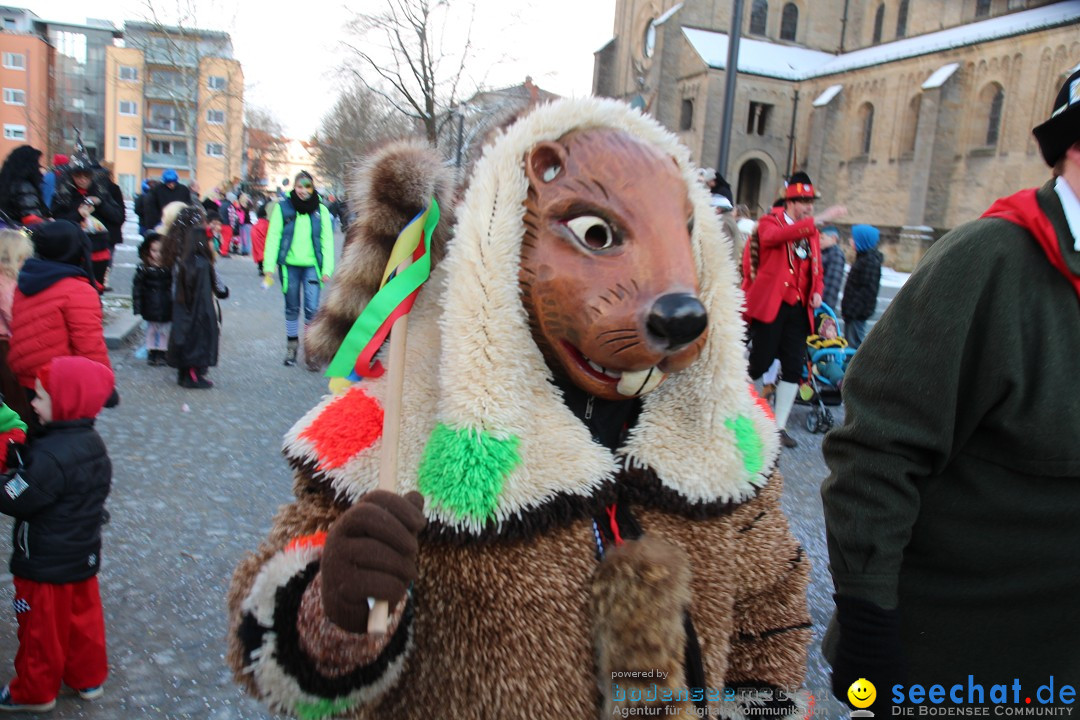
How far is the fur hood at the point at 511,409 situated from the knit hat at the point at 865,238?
7.73 metres

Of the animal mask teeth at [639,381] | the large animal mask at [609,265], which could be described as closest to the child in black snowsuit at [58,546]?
the large animal mask at [609,265]

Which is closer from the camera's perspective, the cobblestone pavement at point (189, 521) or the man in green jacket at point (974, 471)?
the man in green jacket at point (974, 471)

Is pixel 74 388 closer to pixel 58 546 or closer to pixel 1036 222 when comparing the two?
pixel 58 546

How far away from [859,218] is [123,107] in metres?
60.5

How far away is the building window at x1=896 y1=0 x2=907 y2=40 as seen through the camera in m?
37.5

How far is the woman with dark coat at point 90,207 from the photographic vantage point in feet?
28.3

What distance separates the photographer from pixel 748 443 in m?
1.58

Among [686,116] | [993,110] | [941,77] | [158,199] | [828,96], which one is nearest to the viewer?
[158,199]

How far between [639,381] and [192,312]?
6.64 meters

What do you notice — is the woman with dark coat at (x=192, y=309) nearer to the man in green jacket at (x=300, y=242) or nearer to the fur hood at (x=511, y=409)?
the man in green jacket at (x=300, y=242)

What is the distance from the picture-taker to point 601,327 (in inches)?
52.6

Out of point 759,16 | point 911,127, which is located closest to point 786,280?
point 911,127

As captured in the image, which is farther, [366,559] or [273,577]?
[273,577]

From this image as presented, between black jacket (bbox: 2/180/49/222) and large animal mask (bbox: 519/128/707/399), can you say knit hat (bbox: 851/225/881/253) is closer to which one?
large animal mask (bbox: 519/128/707/399)
